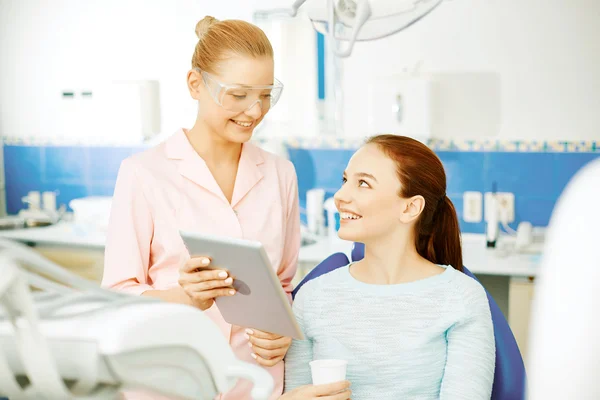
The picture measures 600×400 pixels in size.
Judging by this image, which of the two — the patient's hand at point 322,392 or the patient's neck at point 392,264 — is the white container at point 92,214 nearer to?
the patient's neck at point 392,264

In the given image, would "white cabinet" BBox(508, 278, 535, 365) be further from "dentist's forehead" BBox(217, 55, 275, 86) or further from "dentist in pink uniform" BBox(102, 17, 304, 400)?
"dentist's forehead" BBox(217, 55, 275, 86)

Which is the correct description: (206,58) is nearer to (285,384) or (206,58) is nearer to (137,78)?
(285,384)

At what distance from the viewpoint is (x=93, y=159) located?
4820mm

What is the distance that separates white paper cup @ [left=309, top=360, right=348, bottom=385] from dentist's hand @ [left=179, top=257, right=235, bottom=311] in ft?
0.76

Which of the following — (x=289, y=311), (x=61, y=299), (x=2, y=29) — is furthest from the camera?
(x=2, y=29)

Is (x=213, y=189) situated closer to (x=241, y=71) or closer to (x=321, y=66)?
(x=241, y=71)

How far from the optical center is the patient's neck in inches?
70.8

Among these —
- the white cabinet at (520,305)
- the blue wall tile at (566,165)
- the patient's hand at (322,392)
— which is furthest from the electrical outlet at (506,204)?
the patient's hand at (322,392)

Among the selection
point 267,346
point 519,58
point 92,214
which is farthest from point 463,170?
point 267,346

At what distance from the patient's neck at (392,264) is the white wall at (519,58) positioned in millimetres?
2195

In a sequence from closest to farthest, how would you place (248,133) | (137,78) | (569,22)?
(248,133), (569,22), (137,78)

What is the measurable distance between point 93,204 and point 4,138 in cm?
129

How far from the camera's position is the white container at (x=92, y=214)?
13.7 ft

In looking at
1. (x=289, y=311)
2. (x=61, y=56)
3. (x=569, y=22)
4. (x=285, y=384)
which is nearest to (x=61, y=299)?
(x=289, y=311)
